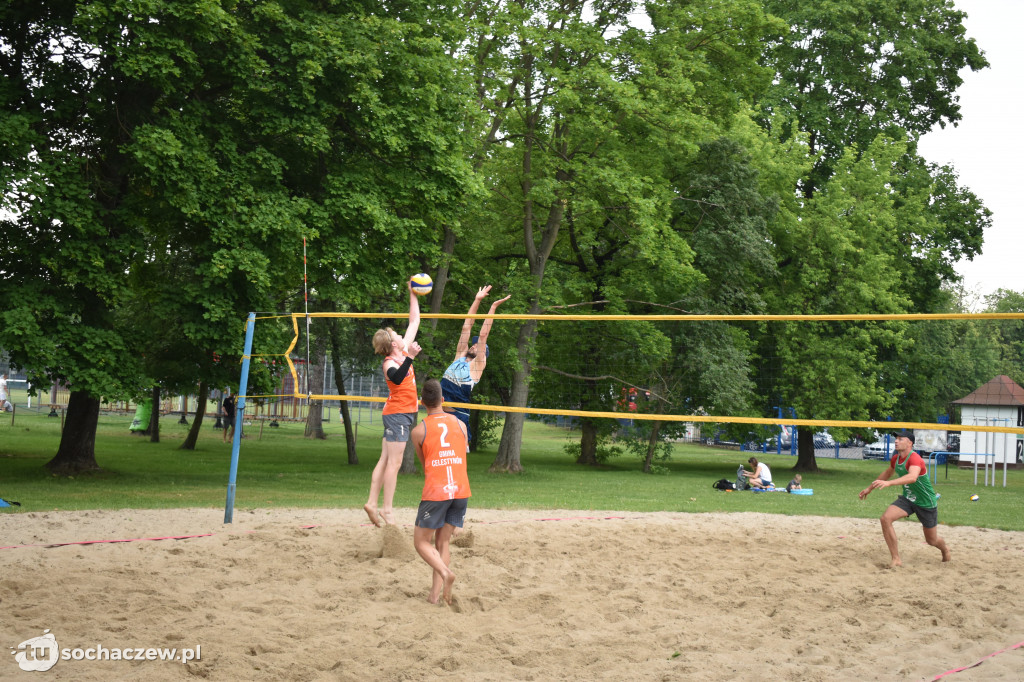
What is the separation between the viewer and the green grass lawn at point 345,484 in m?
11.2

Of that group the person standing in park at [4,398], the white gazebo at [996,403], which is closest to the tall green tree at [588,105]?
the white gazebo at [996,403]

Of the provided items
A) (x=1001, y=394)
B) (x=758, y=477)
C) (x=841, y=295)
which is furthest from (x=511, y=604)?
(x=841, y=295)

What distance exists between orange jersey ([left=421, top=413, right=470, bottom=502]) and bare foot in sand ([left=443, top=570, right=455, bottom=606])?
0.49 metres

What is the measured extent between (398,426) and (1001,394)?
11.0 m

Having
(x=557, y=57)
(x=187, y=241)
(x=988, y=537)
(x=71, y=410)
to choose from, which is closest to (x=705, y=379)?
(x=557, y=57)

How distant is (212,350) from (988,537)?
10282 mm

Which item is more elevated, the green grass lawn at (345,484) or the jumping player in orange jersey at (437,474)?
the jumping player in orange jersey at (437,474)

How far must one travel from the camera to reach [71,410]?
13.7m

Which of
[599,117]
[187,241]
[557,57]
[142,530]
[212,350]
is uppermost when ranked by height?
[557,57]

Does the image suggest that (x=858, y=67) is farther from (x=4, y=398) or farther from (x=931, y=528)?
(x=4, y=398)

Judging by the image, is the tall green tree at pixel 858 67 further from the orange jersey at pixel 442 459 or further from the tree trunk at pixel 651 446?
the orange jersey at pixel 442 459

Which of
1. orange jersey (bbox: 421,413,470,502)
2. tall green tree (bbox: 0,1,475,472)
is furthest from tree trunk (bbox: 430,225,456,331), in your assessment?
orange jersey (bbox: 421,413,470,502)

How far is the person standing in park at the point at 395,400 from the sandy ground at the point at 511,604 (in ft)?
1.61

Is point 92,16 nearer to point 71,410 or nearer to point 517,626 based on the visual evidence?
point 71,410
